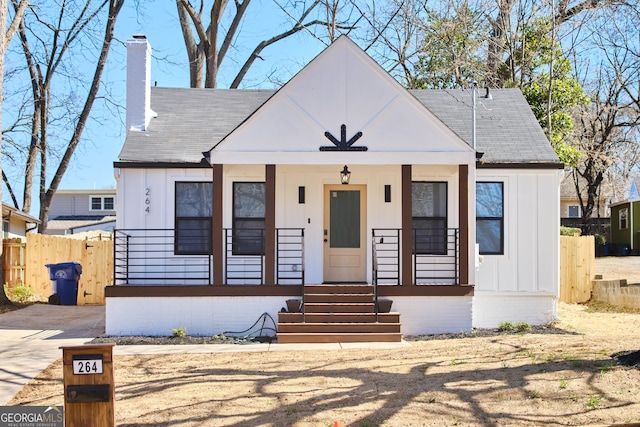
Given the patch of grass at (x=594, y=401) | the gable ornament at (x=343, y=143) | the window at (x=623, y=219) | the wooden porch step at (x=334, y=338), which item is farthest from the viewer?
the window at (x=623, y=219)

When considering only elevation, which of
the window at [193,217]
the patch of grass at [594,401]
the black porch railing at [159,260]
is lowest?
the patch of grass at [594,401]

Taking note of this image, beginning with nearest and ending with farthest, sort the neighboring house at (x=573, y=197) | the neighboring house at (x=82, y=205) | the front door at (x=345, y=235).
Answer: the front door at (x=345, y=235) < the neighboring house at (x=82, y=205) < the neighboring house at (x=573, y=197)

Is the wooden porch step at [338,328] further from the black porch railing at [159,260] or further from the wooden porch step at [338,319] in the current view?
the black porch railing at [159,260]

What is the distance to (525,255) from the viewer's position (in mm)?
13438

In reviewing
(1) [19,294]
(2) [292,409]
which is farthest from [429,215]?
(1) [19,294]

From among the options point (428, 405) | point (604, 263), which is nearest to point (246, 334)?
point (428, 405)

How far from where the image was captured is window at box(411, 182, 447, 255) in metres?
13.4

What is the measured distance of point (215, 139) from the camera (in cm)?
1403

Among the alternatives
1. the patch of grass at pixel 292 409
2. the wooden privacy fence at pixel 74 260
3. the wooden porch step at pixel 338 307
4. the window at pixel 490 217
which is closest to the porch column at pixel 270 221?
the wooden porch step at pixel 338 307

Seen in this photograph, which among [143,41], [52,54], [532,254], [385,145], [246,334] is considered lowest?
[246,334]

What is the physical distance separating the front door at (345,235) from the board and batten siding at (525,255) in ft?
8.08

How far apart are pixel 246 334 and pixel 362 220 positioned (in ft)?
11.3

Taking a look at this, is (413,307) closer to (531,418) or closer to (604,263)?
(531,418)

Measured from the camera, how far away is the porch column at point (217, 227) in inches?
475
